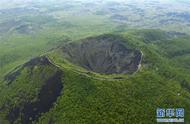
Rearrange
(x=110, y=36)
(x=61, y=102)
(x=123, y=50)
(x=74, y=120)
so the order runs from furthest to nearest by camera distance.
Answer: (x=110, y=36) < (x=123, y=50) < (x=61, y=102) < (x=74, y=120)

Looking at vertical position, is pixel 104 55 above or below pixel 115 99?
below

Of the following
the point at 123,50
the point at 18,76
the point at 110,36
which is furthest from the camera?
the point at 110,36

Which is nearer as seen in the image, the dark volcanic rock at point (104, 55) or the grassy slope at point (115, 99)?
the grassy slope at point (115, 99)

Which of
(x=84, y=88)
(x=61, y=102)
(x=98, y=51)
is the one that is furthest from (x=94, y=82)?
(x=98, y=51)

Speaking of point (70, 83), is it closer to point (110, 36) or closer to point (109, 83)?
point (109, 83)

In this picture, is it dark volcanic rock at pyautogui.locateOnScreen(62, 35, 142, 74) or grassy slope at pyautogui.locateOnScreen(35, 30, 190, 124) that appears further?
dark volcanic rock at pyautogui.locateOnScreen(62, 35, 142, 74)

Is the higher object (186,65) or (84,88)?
(84,88)

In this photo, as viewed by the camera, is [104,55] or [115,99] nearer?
[115,99]

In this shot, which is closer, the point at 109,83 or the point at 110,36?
the point at 109,83
